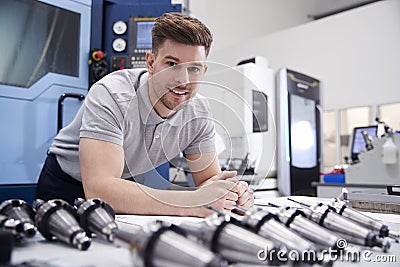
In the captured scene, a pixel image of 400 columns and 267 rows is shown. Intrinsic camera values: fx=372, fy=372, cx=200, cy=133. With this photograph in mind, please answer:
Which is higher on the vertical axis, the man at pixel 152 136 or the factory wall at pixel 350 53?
the factory wall at pixel 350 53

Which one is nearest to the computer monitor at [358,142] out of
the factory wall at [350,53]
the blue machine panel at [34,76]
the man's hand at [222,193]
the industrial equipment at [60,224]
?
the factory wall at [350,53]

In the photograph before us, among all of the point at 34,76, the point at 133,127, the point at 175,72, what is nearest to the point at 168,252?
the point at 175,72

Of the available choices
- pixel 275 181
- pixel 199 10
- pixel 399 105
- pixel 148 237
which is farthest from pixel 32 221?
pixel 199 10

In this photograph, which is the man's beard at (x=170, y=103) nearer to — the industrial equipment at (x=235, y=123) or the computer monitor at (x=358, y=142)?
the industrial equipment at (x=235, y=123)

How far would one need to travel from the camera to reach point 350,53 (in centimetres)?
407

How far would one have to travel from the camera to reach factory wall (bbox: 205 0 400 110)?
12.3 ft

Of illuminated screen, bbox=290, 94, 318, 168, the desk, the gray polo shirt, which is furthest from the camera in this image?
illuminated screen, bbox=290, 94, 318, 168

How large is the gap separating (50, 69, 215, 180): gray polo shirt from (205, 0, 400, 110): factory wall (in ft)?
10.2

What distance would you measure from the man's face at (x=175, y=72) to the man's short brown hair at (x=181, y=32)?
0.02 meters

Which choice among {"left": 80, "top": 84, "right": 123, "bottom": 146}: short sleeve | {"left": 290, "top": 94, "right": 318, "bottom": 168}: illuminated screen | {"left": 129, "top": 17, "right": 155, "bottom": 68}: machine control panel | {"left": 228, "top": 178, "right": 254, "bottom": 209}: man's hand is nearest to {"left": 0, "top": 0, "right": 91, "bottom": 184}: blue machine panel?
{"left": 129, "top": 17, "right": 155, "bottom": 68}: machine control panel

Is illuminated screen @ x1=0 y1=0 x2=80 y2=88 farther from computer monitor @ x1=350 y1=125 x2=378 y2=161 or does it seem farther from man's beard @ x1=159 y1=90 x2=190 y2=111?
computer monitor @ x1=350 y1=125 x2=378 y2=161

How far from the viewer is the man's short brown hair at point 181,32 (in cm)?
97

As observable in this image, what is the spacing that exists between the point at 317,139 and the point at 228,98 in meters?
2.05

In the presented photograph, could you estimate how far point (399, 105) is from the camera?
3.64 meters
